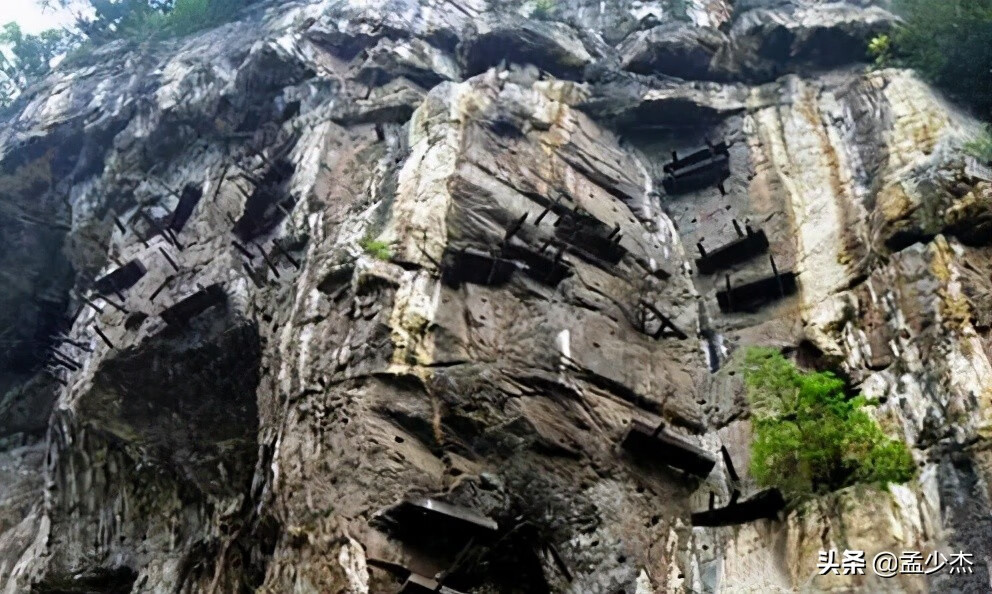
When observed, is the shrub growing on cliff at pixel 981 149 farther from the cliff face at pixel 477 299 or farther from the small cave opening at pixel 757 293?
the small cave opening at pixel 757 293

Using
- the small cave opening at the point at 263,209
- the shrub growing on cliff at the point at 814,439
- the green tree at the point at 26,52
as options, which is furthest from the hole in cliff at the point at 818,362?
the green tree at the point at 26,52

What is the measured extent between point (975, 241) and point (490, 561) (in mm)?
8486

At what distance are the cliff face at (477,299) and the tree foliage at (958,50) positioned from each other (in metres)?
0.80

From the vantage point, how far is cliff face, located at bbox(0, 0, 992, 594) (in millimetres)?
10180

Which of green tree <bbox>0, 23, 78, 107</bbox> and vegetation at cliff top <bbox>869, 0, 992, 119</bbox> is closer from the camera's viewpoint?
vegetation at cliff top <bbox>869, 0, 992, 119</bbox>

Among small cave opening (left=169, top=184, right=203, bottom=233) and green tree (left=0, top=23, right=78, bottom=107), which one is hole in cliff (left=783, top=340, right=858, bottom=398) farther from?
green tree (left=0, top=23, right=78, bottom=107)

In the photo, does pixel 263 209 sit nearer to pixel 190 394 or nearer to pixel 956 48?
pixel 190 394

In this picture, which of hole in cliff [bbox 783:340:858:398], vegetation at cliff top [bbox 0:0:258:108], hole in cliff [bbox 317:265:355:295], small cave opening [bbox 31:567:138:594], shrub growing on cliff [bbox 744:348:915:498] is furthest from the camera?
vegetation at cliff top [bbox 0:0:258:108]

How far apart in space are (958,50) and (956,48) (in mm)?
57

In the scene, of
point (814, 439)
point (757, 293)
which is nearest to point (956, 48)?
point (757, 293)

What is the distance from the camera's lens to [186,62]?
853 inches

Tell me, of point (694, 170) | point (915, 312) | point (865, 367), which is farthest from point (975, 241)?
point (694, 170)

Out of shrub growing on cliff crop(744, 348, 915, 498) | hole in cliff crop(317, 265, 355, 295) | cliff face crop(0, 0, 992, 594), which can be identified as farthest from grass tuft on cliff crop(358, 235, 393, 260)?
shrub growing on cliff crop(744, 348, 915, 498)

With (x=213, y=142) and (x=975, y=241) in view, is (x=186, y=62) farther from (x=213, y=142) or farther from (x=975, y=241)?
(x=975, y=241)
